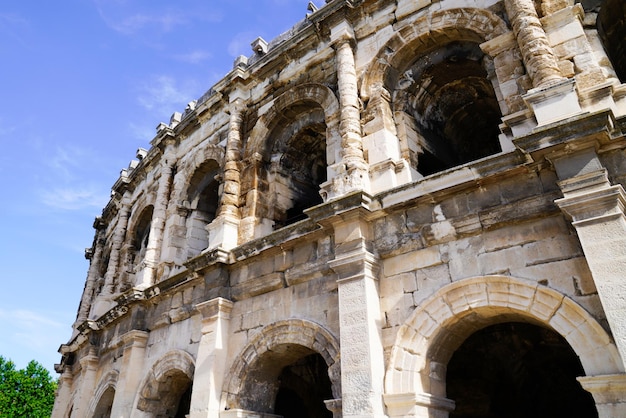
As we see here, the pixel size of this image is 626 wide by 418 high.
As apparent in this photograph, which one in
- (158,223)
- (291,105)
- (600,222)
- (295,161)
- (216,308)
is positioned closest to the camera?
(600,222)

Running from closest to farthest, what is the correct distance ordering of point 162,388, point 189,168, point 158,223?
point 162,388 → point 158,223 → point 189,168

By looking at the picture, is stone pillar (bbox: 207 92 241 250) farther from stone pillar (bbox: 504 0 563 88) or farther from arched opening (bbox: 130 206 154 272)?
stone pillar (bbox: 504 0 563 88)

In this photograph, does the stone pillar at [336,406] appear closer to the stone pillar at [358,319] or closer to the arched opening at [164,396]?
the stone pillar at [358,319]

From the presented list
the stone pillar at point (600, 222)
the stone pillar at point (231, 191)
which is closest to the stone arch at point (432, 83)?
the stone pillar at point (600, 222)

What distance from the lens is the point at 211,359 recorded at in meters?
6.99

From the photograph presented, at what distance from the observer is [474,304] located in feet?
16.7

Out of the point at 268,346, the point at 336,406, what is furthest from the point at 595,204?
the point at 268,346

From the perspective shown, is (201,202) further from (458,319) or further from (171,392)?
(458,319)

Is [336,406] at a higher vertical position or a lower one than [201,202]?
lower

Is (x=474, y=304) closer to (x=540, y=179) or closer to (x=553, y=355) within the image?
(x=540, y=179)

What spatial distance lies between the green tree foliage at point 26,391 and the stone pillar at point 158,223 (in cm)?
1515

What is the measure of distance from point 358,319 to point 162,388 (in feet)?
15.0

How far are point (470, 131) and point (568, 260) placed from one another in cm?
463

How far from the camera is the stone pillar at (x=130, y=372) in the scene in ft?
28.0
